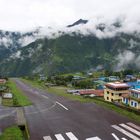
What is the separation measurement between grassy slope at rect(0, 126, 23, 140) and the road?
189 cm

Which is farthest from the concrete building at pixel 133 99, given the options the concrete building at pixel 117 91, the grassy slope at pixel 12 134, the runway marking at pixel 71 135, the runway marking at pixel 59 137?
the grassy slope at pixel 12 134

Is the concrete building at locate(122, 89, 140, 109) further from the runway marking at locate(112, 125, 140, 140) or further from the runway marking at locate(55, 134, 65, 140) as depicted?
the runway marking at locate(55, 134, 65, 140)

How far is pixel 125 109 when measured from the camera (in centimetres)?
6194

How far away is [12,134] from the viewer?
44844 millimetres

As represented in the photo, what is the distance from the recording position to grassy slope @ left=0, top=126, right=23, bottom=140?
43156mm

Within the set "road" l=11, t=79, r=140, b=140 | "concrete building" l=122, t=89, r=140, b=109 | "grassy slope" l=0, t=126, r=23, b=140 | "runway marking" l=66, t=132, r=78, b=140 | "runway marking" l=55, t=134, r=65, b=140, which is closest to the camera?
"runway marking" l=66, t=132, r=78, b=140

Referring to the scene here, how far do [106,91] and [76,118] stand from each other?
41.6 metres

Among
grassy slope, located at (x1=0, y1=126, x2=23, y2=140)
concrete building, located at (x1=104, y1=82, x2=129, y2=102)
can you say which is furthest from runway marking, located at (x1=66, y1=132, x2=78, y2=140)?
concrete building, located at (x1=104, y1=82, x2=129, y2=102)

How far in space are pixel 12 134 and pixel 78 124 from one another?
38.0ft

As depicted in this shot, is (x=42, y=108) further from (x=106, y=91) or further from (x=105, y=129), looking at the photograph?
(x=106, y=91)

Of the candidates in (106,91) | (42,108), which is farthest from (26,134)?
(106,91)

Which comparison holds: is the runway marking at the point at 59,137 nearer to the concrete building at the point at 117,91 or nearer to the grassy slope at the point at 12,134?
the grassy slope at the point at 12,134

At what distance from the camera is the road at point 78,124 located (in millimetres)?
43438

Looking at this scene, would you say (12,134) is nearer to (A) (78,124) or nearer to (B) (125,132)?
(A) (78,124)
